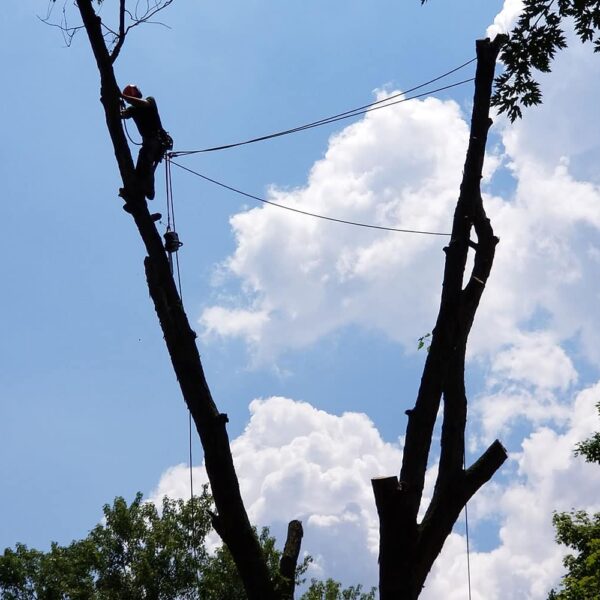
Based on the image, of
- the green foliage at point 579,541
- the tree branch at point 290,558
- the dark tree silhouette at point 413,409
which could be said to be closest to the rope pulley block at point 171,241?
the dark tree silhouette at point 413,409

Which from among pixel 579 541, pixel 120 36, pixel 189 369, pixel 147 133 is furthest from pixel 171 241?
pixel 579 541

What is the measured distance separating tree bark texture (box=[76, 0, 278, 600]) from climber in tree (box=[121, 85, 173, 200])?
195 centimetres

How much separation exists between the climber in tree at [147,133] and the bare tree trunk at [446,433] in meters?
3.27

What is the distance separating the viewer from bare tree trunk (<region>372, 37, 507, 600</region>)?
183 inches

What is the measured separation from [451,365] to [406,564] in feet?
4.18

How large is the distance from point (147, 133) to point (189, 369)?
3750 mm

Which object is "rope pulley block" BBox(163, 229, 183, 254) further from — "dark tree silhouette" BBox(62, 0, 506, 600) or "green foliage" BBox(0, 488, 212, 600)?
"green foliage" BBox(0, 488, 212, 600)

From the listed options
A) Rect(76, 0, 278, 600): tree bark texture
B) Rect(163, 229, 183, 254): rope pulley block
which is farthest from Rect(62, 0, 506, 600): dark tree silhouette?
Rect(163, 229, 183, 254): rope pulley block

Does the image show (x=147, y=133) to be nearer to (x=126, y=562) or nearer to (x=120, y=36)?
(x=120, y=36)

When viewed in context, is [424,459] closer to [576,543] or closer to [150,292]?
[150,292]

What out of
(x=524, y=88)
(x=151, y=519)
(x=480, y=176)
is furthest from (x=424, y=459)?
(x=151, y=519)

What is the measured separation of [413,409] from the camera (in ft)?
16.1

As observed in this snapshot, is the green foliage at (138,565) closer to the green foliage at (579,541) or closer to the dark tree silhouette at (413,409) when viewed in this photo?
the green foliage at (579,541)

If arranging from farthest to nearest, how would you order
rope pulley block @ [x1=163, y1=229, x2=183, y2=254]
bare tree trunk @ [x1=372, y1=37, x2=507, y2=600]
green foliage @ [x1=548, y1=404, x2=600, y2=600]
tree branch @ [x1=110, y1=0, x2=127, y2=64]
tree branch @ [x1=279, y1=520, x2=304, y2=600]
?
green foliage @ [x1=548, y1=404, x2=600, y2=600]
rope pulley block @ [x1=163, y1=229, x2=183, y2=254]
tree branch @ [x1=110, y1=0, x2=127, y2=64]
tree branch @ [x1=279, y1=520, x2=304, y2=600]
bare tree trunk @ [x1=372, y1=37, x2=507, y2=600]
